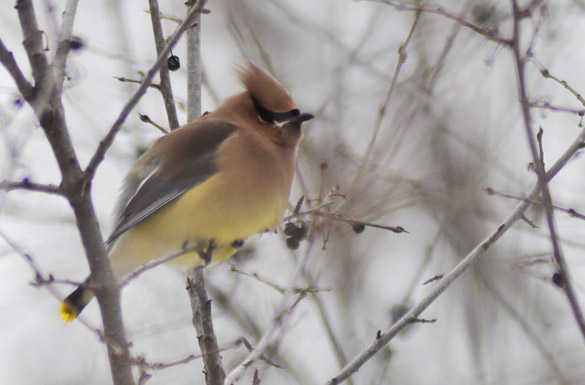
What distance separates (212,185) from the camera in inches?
143

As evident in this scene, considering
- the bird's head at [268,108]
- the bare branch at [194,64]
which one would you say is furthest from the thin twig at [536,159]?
the bare branch at [194,64]

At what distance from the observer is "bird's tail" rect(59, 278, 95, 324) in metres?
3.40

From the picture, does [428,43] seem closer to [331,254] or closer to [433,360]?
[331,254]

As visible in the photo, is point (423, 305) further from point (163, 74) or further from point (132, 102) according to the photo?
point (163, 74)

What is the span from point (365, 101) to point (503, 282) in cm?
199

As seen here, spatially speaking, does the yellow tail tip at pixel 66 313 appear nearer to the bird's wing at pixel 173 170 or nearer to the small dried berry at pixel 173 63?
the bird's wing at pixel 173 170

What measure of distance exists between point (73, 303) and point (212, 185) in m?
0.79

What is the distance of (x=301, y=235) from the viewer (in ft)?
11.4

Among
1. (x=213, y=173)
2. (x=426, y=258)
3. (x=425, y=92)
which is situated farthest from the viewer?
(x=425, y=92)

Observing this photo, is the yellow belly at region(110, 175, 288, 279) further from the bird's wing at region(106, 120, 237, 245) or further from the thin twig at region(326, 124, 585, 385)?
the thin twig at region(326, 124, 585, 385)

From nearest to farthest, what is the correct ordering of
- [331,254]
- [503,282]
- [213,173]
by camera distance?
[213,173], [331,254], [503,282]

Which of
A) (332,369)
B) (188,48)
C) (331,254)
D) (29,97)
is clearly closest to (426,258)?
(188,48)


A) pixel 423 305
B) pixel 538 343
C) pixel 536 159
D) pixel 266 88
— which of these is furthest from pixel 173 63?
pixel 538 343

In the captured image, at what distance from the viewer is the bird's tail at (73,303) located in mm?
3402
